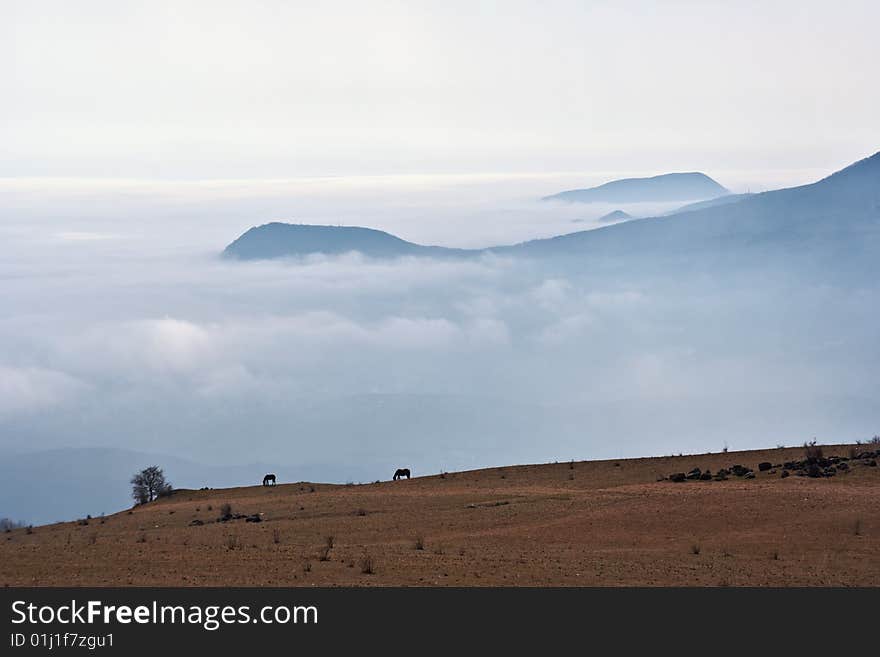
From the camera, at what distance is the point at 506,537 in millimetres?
30203

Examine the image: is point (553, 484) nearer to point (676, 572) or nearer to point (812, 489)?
point (812, 489)

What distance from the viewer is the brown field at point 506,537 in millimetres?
23266

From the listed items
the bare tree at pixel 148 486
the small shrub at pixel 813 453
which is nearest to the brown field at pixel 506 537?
the small shrub at pixel 813 453

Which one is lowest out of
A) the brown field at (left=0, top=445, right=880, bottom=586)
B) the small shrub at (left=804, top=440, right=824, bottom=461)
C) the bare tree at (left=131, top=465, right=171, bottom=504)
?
the brown field at (left=0, top=445, right=880, bottom=586)

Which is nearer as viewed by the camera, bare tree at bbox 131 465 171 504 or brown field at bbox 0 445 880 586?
brown field at bbox 0 445 880 586

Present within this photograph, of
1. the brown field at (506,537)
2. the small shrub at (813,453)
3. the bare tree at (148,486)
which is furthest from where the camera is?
the bare tree at (148,486)

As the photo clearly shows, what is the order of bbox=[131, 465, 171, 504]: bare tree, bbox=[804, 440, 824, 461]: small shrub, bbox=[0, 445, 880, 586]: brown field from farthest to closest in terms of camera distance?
bbox=[131, 465, 171, 504]: bare tree
bbox=[804, 440, 824, 461]: small shrub
bbox=[0, 445, 880, 586]: brown field

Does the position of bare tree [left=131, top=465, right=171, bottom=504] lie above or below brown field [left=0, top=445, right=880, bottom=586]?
above

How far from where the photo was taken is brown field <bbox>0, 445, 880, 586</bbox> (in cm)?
2327

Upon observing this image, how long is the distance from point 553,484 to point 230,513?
40.0 feet

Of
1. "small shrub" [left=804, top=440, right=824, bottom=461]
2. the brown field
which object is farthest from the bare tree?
"small shrub" [left=804, top=440, right=824, bottom=461]

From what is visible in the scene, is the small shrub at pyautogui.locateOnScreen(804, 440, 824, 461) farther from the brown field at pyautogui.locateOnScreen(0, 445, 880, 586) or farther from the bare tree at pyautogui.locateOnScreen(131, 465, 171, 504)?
the bare tree at pyautogui.locateOnScreen(131, 465, 171, 504)

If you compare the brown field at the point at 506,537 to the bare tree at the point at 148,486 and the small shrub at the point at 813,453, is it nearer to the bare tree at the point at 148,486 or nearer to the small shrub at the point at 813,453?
the small shrub at the point at 813,453
